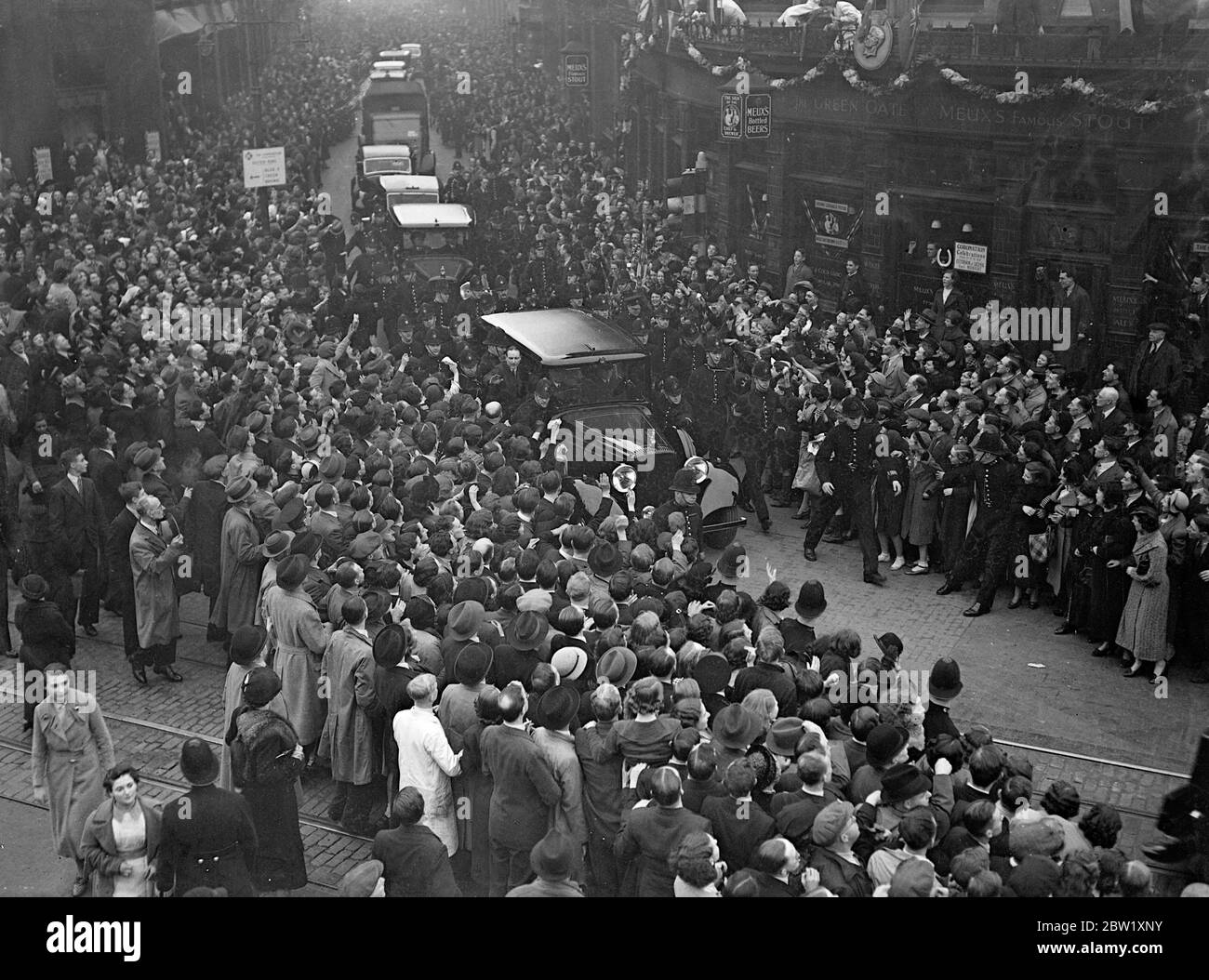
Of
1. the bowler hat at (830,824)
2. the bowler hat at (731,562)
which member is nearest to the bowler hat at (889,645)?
the bowler hat at (731,562)

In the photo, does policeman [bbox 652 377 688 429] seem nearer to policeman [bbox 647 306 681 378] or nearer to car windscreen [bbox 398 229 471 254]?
policeman [bbox 647 306 681 378]

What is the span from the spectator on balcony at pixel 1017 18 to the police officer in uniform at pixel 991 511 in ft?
26.7

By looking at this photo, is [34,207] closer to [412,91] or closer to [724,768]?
[412,91]

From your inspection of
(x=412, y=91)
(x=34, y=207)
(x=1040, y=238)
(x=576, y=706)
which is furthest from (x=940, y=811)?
(x=412, y=91)

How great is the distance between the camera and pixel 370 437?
1384 cm

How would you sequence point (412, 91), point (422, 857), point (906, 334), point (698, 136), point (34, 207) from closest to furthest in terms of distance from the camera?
point (422, 857) < point (906, 334) < point (34, 207) < point (698, 136) < point (412, 91)

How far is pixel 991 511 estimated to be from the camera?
13148 mm

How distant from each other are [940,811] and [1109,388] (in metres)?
→ 7.72

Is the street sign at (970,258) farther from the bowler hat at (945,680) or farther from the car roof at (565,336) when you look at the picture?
the bowler hat at (945,680)

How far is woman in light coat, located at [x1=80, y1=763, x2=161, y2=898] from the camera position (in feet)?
23.6

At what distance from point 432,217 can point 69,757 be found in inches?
685

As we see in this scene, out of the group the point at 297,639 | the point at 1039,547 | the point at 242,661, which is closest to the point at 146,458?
the point at 297,639
